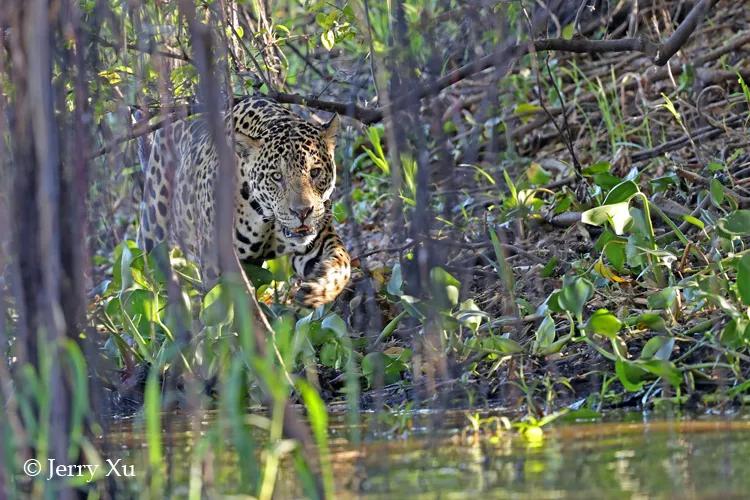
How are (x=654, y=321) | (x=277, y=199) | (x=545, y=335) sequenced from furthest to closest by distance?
(x=277, y=199), (x=545, y=335), (x=654, y=321)

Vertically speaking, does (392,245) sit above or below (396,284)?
above

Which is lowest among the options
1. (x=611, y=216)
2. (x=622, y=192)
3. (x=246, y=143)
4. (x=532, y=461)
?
(x=532, y=461)

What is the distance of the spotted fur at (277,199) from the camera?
247 inches

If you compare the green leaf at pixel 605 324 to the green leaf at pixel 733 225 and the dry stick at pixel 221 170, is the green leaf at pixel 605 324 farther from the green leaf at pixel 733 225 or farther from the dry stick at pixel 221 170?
the dry stick at pixel 221 170

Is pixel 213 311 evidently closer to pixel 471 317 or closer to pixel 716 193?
pixel 471 317

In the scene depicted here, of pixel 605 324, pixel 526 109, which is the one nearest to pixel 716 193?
pixel 605 324

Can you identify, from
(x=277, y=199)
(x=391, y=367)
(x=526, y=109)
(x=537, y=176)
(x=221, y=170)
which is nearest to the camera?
(x=221, y=170)

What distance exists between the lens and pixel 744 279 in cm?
461

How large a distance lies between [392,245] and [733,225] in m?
2.17

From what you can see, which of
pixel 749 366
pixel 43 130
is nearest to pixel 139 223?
pixel 749 366

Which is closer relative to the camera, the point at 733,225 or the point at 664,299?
the point at 664,299

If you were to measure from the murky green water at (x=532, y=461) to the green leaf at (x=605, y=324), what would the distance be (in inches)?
12.0

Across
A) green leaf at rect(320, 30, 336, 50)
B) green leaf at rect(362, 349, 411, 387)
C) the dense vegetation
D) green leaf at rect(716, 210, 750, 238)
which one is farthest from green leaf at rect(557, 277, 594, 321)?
green leaf at rect(320, 30, 336, 50)

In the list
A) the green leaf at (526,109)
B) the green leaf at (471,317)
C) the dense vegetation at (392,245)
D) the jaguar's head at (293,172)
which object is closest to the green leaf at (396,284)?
the dense vegetation at (392,245)
